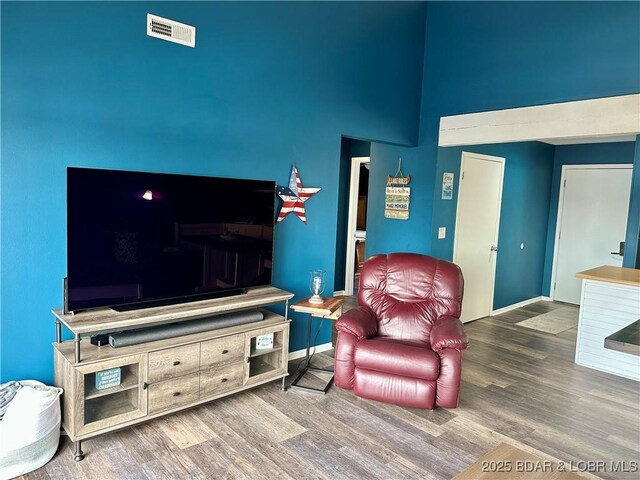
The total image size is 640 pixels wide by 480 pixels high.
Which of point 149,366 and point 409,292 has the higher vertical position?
point 409,292

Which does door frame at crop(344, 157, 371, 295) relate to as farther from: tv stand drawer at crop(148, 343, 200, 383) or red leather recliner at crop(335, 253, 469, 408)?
tv stand drawer at crop(148, 343, 200, 383)

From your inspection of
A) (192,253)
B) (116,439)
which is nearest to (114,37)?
(192,253)

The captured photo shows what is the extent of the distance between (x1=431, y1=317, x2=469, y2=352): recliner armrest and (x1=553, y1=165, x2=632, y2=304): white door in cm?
435

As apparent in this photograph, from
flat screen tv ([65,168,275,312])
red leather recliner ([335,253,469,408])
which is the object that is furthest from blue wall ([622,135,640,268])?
flat screen tv ([65,168,275,312])

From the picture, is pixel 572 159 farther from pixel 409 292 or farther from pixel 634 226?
pixel 409 292

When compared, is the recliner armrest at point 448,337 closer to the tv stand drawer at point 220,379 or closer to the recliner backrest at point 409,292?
the recliner backrest at point 409,292

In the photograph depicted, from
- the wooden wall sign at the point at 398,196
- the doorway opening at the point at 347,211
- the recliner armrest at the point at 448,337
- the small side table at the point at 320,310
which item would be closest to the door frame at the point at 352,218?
the doorway opening at the point at 347,211

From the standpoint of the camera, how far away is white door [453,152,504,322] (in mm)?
5105

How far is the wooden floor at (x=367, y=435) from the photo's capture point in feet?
7.77

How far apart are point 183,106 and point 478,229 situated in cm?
380

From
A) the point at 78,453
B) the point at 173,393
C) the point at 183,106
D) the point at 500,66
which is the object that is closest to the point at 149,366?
the point at 173,393

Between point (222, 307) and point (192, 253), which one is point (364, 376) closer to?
point (222, 307)

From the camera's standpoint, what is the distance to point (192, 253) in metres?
2.92

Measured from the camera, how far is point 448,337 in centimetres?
301
